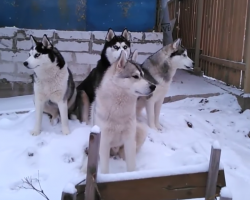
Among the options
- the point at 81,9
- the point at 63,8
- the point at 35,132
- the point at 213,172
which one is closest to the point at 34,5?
the point at 63,8

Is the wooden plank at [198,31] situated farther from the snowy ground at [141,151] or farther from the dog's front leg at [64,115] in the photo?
the dog's front leg at [64,115]

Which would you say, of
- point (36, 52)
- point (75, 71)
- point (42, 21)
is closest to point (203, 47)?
point (75, 71)

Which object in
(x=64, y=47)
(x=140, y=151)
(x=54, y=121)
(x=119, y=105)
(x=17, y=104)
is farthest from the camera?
(x=64, y=47)

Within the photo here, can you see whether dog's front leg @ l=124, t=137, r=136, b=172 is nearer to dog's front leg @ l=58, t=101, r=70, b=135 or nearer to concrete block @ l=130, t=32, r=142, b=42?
dog's front leg @ l=58, t=101, r=70, b=135

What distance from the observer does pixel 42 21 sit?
19.5 ft

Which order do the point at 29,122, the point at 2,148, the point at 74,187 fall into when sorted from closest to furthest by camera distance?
the point at 74,187 → the point at 2,148 → the point at 29,122

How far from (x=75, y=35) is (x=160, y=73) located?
240 cm

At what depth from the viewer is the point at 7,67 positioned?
19.3ft

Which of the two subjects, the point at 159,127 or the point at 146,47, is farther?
the point at 146,47

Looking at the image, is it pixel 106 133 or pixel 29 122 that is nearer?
pixel 106 133

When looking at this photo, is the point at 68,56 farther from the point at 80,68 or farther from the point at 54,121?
the point at 54,121

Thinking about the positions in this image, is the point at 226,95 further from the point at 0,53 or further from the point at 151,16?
the point at 0,53

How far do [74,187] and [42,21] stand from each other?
513 cm

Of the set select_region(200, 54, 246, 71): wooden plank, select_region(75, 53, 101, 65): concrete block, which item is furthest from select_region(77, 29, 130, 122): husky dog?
select_region(200, 54, 246, 71): wooden plank
